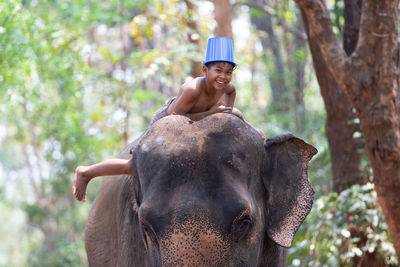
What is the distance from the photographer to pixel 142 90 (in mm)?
14758

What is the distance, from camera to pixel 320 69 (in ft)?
23.8

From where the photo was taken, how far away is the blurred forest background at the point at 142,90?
6.68m

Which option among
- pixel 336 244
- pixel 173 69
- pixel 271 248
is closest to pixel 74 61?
pixel 173 69

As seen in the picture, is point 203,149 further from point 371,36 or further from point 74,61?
point 74,61

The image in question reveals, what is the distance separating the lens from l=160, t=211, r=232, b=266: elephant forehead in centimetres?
279

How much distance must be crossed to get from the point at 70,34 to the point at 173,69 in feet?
6.85

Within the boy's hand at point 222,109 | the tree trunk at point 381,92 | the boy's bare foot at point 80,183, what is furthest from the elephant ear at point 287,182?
the tree trunk at point 381,92

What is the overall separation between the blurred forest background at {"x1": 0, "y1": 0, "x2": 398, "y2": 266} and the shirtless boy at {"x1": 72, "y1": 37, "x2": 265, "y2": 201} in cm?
322

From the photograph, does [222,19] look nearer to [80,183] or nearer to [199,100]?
[199,100]

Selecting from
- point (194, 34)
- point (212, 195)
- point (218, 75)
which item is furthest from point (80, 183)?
point (194, 34)

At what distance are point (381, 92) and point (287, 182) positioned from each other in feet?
5.85

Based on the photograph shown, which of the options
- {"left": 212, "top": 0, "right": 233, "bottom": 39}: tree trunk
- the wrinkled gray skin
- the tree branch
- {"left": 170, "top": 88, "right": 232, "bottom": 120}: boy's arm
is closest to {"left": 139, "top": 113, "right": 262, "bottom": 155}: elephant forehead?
the wrinkled gray skin

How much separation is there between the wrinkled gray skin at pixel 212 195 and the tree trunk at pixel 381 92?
1.51 metres

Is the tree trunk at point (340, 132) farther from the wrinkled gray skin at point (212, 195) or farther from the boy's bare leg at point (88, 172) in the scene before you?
the boy's bare leg at point (88, 172)
